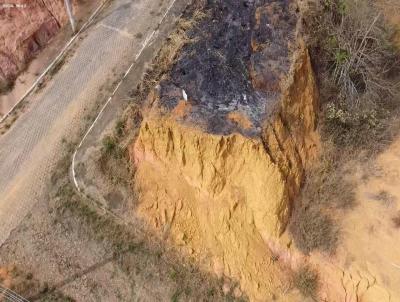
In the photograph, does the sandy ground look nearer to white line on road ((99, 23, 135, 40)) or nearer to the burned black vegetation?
white line on road ((99, 23, 135, 40))

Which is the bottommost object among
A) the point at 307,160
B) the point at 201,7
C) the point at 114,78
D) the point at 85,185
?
the point at 307,160

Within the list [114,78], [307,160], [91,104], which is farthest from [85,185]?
[307,160]

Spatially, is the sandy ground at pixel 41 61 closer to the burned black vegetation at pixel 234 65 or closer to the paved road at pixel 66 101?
the paved road at pixel 66 101

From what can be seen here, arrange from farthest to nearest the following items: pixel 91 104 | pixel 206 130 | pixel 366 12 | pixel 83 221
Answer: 1. pixel 91 104
2. pixel 366 12
3. pixel 83 221
4. pixel 206 130

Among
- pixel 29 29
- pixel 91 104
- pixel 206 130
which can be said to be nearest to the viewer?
pixel 206 130

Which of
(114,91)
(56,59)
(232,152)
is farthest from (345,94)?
(56,59)

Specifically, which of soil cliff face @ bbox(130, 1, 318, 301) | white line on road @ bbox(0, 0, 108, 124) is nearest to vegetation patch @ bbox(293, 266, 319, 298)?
soil cliff face @ bbox(130, 1, 318, 301)

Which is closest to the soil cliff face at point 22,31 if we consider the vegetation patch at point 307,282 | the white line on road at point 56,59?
the white line on road at point 56,59

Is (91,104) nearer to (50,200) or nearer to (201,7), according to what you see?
(50,200)
